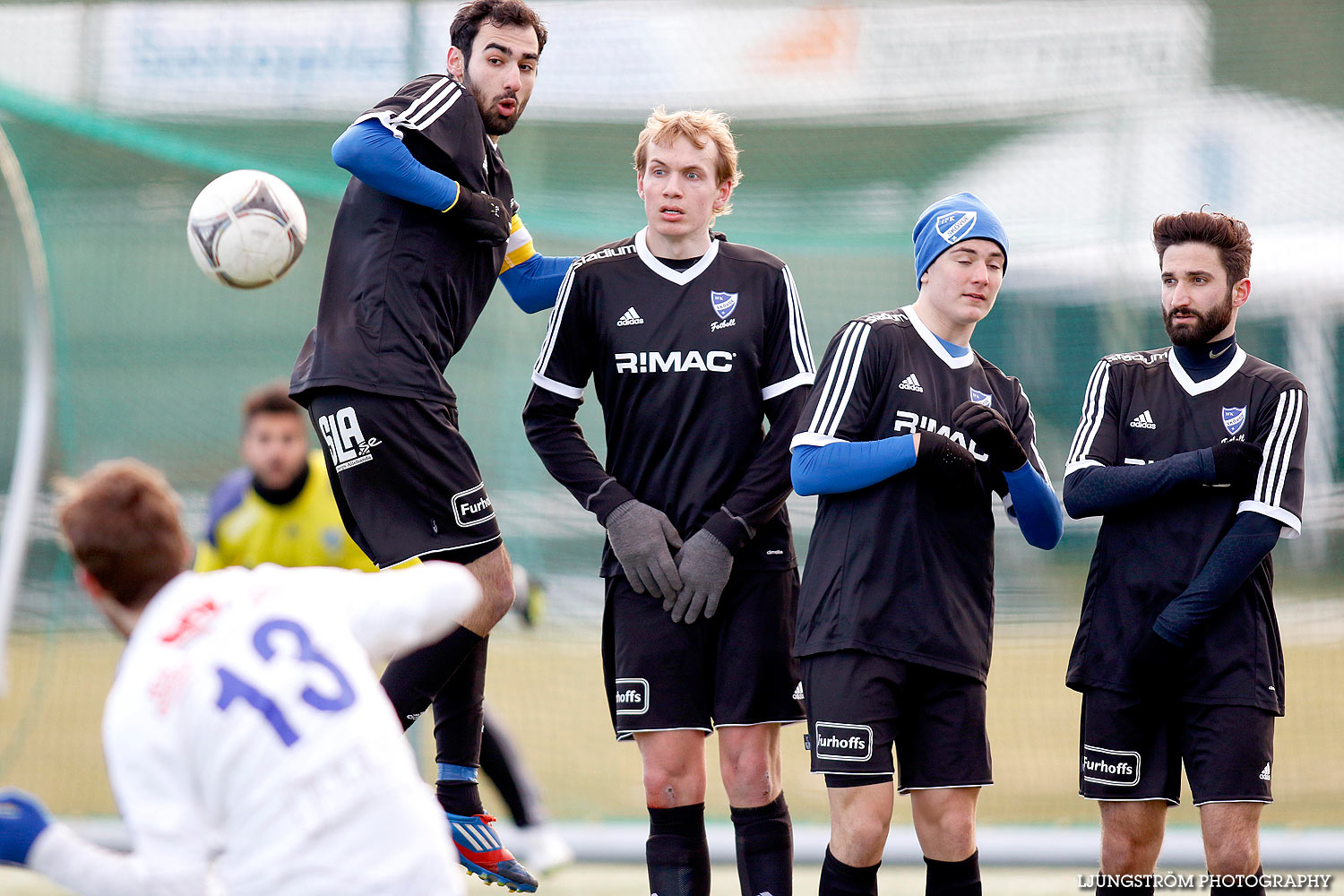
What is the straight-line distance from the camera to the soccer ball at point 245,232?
4.13 meters

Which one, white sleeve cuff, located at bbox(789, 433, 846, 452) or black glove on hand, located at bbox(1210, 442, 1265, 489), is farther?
black glove on hand, located at bbox(1210, 442, 1265, 489)

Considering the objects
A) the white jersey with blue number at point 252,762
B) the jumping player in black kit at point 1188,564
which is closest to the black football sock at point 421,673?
the white jersey with blue number at point 252,762

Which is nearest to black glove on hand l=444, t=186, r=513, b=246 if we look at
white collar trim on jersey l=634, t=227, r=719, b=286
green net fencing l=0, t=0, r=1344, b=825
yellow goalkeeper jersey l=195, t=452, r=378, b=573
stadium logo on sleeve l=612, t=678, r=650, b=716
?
white collar trim on jersey l=634, t=227, r=719, b=286

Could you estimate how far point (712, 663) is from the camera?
3.81 m

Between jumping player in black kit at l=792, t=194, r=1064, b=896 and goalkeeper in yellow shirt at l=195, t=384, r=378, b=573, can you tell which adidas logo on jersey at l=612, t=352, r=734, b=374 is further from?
goalkeeper in yellow shirt at l=195, t=384, r=378, b=573

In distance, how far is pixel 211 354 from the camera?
25.5ft

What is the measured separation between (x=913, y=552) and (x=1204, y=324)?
112 cm

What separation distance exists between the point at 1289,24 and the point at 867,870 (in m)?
5.80

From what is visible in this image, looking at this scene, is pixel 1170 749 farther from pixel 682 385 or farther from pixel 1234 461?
pixel 682 385

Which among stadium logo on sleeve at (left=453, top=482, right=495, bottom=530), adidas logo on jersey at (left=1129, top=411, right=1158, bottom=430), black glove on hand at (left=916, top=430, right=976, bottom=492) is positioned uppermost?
adidas logo on jersey at (left=1129, top=411, right=1158, bottom=430)

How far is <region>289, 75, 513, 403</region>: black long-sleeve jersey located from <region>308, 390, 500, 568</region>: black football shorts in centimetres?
6

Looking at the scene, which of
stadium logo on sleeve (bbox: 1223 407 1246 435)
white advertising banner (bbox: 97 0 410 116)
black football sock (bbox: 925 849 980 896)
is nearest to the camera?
black football sock (bbox: 925 849 980 896)

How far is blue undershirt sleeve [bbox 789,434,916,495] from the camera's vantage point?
3420 mm

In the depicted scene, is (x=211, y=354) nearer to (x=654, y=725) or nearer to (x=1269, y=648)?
(x=654, y=725)
